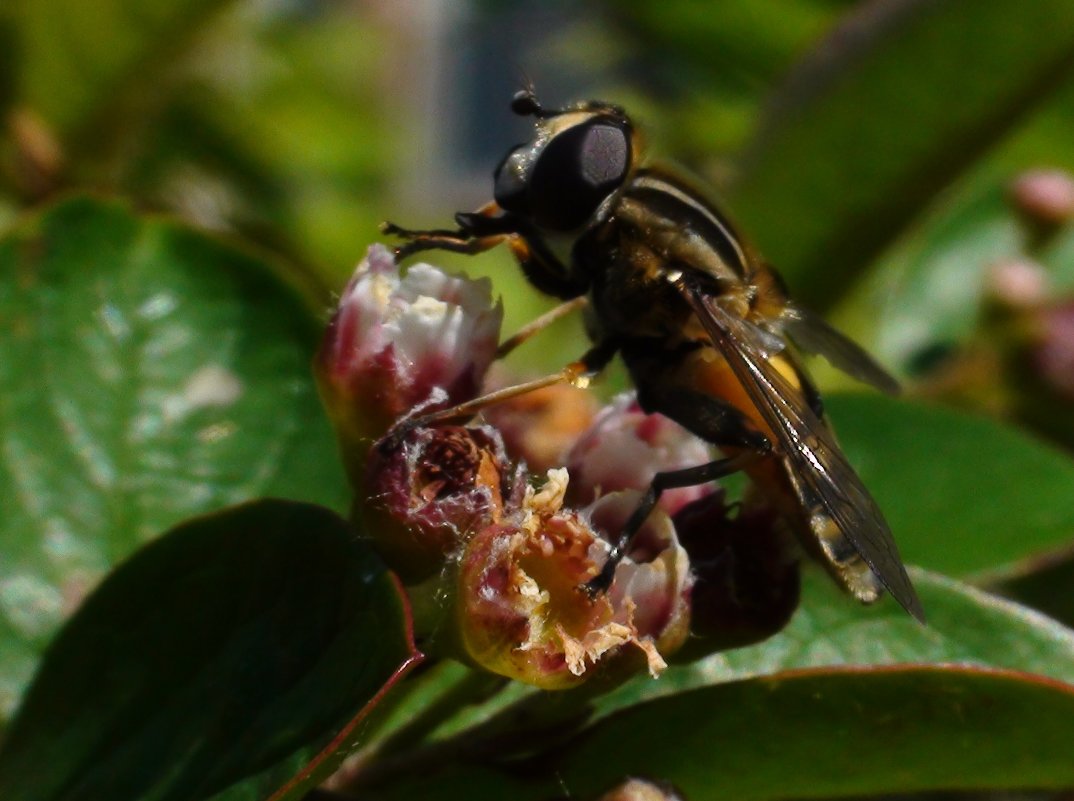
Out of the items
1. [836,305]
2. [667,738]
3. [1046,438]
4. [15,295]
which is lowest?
[1046,438]

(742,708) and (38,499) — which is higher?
(38,499)

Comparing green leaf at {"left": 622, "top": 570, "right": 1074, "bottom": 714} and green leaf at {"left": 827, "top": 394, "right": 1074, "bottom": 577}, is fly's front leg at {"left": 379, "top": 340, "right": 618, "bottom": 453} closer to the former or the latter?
green leaf at {"left": 622, "top": 570, "right": 1074, "bottom": 714}

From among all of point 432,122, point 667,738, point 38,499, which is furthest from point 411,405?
point 432,122

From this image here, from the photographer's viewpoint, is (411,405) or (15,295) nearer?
(411,405)

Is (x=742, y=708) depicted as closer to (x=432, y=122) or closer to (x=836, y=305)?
(x=836, y=305)

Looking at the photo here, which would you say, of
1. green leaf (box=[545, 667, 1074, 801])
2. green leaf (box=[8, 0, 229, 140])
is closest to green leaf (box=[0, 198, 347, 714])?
green leaf (box=[545, 667, 1074, 801])

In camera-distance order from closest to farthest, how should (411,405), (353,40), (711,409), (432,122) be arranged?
(411,405) → (711,409) → (353,40) → (432,122)
